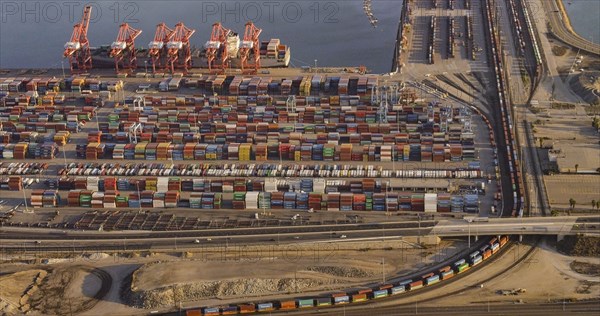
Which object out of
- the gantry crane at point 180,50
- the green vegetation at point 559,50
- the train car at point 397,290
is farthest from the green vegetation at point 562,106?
the gantry crane at point 180,50

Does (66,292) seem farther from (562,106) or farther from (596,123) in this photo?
(562,106)

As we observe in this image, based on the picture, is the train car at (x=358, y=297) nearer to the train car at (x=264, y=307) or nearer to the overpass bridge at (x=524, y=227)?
the train car at (x=264, y=307)

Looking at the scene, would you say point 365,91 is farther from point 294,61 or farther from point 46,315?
point 46,315

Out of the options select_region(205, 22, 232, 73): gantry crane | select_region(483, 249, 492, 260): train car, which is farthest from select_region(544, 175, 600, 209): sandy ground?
select_region(205, 22, 232, 73): gantry crane

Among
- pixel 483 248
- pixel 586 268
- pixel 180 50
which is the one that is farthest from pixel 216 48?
pixel 586 268

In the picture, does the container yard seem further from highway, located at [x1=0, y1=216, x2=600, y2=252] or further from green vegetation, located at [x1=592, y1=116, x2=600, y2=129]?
green vegetation, located at [x1=592, y1=116, x2=600, y2=129]

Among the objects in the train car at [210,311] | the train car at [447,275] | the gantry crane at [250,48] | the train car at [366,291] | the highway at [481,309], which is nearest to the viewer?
the highway at [481,309]
